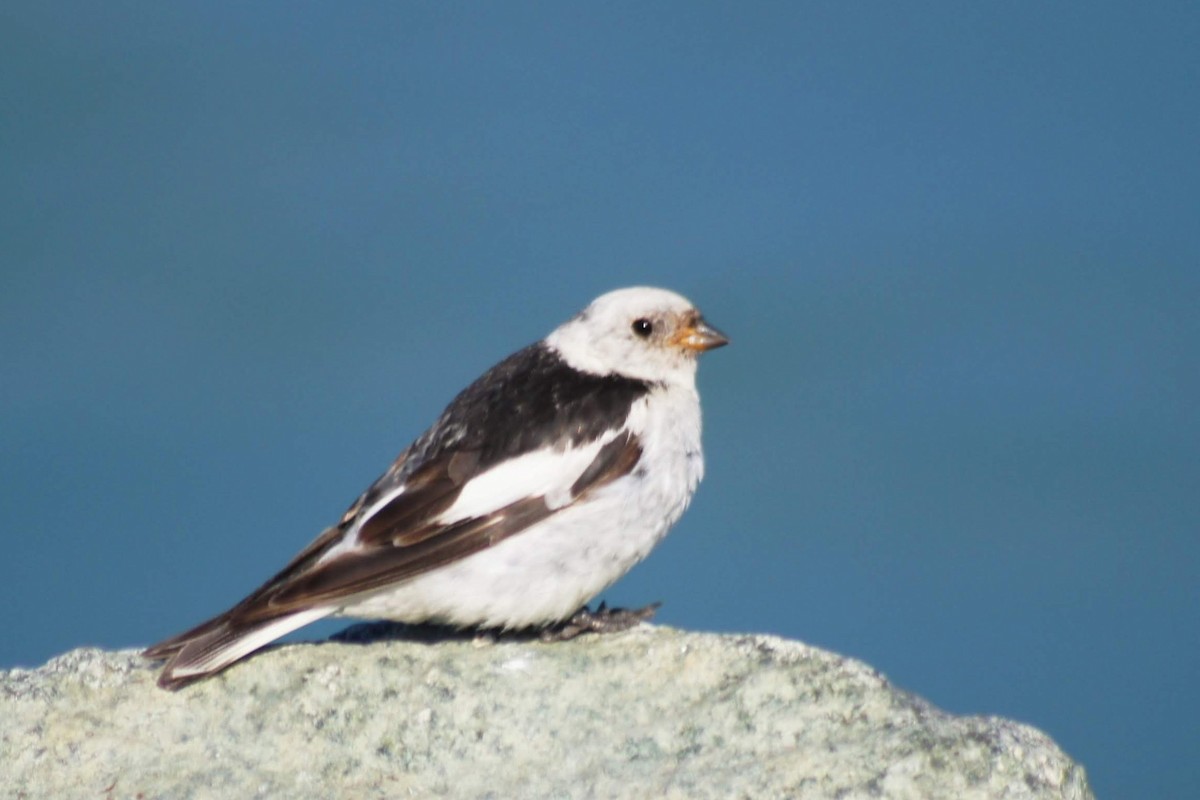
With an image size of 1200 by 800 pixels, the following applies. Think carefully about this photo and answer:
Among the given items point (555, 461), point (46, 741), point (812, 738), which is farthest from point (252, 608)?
point (812, 738)

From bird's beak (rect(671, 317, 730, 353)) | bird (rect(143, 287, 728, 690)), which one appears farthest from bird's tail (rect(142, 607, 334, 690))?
bird's beak (rect(671, 317, 730, 353))

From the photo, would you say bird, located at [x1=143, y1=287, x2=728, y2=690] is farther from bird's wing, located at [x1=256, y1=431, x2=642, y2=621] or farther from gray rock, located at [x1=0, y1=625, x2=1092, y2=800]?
gray rock, located at [x1=0, y1=625, x2=1092, y2=800]

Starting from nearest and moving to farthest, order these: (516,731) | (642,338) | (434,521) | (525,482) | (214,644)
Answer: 1. (516,731)
2. (214,644)
3. (434,521)
4. (525,482)
5. (642,338)

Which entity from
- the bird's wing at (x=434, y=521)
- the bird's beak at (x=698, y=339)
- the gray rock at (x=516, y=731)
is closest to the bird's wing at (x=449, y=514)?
the bird's wing at (x=434, y=521)

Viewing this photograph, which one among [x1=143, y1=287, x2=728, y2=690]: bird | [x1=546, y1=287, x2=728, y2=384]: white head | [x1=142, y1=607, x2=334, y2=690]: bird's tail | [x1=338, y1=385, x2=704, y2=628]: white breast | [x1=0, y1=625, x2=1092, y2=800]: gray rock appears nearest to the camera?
[x1=0, y1=625, x2=1092, y2=800]: gray rock

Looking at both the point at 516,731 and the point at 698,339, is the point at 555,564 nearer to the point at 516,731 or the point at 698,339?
the point at 516,731

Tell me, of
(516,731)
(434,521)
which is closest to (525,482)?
(434,521)
